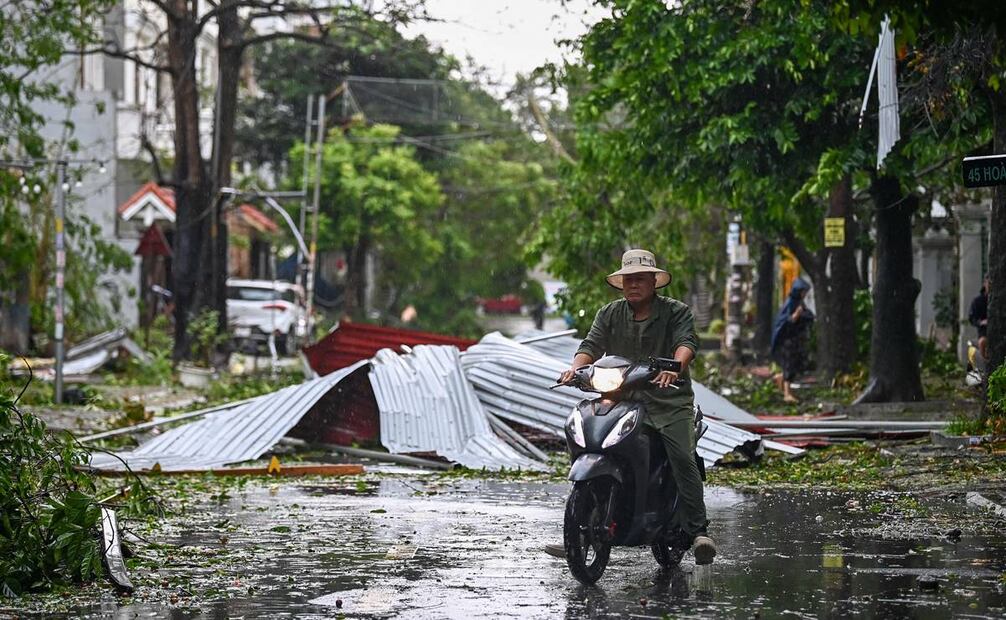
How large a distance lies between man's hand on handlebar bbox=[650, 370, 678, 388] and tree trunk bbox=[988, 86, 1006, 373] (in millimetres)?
8241

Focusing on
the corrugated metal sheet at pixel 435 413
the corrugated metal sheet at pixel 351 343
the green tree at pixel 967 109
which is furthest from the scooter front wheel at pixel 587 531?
the corrugated metal sheet at pixel 351 343

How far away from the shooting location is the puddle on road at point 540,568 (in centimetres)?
Answer: 777

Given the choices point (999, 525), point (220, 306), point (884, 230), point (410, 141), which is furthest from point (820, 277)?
point (410, 141)

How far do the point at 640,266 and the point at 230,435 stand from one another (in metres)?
8.56

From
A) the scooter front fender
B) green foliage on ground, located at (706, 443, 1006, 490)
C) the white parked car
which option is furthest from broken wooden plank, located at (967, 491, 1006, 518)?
the white parked car

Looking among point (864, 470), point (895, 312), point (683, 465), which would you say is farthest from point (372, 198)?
point (683, 465)

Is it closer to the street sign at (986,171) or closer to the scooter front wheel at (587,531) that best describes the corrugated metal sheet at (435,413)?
the street sign at (986,171)

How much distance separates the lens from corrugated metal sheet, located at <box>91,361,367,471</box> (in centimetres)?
1598

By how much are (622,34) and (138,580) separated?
14.8 meters

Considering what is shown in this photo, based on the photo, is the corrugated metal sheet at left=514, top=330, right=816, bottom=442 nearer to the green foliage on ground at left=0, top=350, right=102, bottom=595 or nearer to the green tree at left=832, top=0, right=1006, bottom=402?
the green tree at left=832, top=0, right=1006, bottom=402

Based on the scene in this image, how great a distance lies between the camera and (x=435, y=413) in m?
17.5

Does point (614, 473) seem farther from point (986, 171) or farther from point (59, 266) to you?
point (59, 266)

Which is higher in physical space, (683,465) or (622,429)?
(622,429)

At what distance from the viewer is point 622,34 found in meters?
22.2
